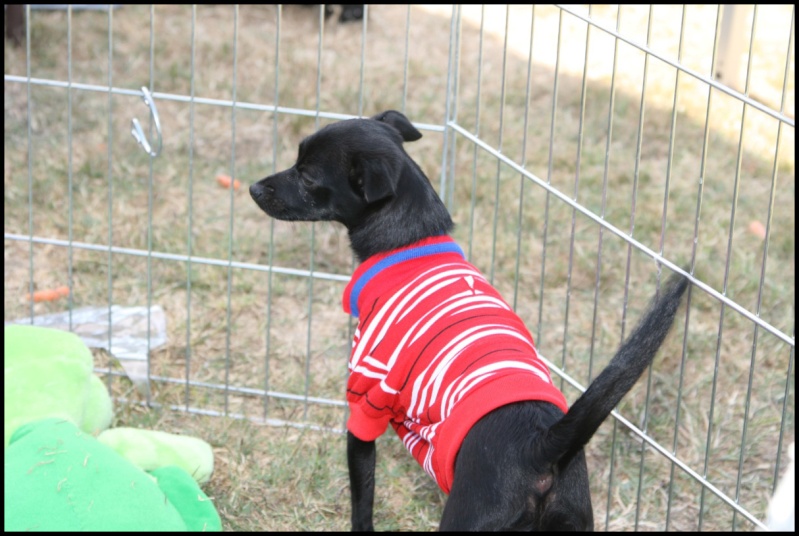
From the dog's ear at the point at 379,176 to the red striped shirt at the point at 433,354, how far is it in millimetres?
146

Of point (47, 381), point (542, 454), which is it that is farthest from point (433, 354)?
point (47, 381)

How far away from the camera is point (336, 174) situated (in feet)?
6.95

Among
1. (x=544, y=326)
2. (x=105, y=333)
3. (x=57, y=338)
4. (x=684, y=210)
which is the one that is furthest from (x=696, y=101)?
(x=57, y=338)

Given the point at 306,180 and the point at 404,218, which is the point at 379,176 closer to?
the point at 404,218

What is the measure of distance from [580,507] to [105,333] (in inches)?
68.2

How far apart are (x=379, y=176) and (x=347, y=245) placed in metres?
1.43

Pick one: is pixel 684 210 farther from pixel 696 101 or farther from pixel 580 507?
pixel 580 507

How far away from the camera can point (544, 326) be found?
3232 mm

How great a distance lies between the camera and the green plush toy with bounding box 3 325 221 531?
69.5 inches

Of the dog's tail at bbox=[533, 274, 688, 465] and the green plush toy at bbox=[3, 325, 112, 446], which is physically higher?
the dog's tail at bbox=[533, 274, 688, 465]

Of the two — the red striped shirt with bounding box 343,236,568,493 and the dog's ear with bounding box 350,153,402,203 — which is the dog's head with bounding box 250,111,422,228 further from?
the red striped shirt with bounding box 343,236,568,493

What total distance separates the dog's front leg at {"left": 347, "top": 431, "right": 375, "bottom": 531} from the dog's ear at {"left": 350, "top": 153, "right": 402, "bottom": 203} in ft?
1.70

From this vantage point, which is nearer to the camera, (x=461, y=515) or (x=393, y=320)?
(x=461, y=515)

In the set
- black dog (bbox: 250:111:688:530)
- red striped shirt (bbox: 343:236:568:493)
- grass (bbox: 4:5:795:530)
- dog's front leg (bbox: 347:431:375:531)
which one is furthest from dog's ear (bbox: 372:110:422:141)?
dog's front leg (bbox: 347:431:375:531)
